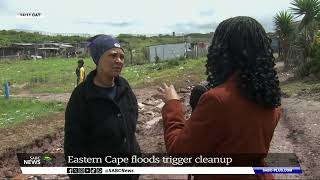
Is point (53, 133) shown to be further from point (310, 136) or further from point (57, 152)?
point (310, 136)

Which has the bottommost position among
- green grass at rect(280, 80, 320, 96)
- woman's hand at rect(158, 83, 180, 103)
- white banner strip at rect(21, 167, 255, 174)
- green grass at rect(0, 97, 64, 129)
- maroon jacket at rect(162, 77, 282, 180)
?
green grass at rect(0, 97, 64, 129)

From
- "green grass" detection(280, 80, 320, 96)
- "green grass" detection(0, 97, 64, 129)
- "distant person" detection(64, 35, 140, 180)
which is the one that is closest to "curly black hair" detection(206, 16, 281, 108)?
"distant person" detection(64, 35, 140, 180)

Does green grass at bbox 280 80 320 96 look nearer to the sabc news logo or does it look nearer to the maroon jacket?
the sabc news logo

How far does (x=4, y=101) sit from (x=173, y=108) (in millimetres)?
14316

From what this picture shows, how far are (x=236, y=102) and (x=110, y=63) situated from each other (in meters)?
1.34

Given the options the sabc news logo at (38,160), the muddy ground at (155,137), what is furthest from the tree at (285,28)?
the sabc news logo at (38,160)

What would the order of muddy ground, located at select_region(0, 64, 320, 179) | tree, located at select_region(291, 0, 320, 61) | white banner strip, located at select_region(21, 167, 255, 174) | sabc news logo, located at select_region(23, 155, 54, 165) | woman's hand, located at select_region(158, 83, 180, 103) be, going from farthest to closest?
tree, located at select_region(291, 0, 320, 61) < muddy ground, located at select_region(0, 64, 320, 179) < sabc news logo, located at select_region(23, 155, 54, 165) < woman's hand, located at select_region(158, 83, 180, 103) < white banner strip, located at select_region(21, 167, 255, 174)

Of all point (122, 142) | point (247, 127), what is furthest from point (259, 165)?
point (122, 142)

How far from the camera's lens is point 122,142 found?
3176 mm

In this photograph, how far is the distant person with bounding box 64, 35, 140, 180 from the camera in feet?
A: 10.1

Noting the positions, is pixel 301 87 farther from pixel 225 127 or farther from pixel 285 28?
pixel 225 127

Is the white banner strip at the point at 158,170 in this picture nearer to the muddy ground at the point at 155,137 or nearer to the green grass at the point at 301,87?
the muddy ground at the point at 155,137

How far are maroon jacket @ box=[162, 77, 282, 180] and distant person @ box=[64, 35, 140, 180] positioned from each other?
3.20ft

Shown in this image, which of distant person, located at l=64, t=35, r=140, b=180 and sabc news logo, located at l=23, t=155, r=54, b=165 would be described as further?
sabc news logo, located at l=23, t=155, r=54, b=165
